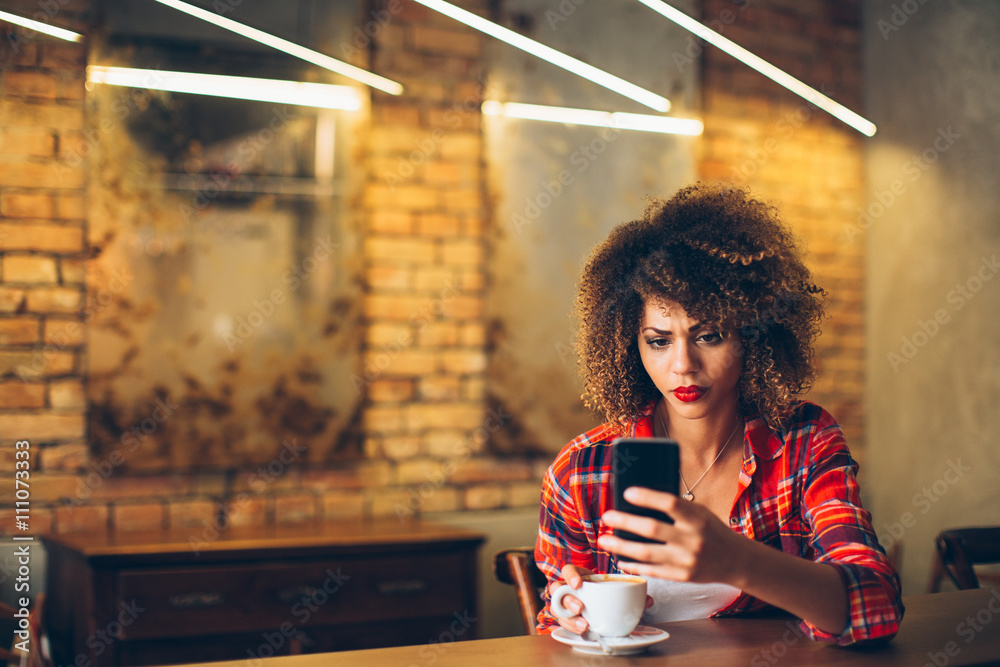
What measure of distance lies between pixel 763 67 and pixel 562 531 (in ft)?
7.05

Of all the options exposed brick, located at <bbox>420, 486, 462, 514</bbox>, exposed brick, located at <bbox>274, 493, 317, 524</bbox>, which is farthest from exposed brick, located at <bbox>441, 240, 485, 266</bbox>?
exposed brick, located at <bbox>274, 493, 317, 524</bbox>

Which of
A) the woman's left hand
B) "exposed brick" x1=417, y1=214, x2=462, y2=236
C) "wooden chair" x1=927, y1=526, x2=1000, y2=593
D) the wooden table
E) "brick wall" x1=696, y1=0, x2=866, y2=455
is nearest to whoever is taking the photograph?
the woman's left hand

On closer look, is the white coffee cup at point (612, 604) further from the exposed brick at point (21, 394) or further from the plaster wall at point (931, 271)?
the plaster wall at point (931, 271)

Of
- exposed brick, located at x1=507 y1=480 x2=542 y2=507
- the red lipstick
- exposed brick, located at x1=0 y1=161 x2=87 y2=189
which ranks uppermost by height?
exposed brick, located at x1=0 y1=161 x2=87 y2=189

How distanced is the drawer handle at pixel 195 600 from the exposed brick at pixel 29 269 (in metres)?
1.06

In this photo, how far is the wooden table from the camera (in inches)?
45.3

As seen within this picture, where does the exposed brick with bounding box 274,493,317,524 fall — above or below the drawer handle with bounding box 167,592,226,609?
above

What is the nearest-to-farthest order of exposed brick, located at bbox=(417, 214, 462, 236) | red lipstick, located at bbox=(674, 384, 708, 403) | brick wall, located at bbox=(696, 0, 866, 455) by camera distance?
red lipstick, located at bbox=(674, 384, 708, 403) → exposed brick, located at bbox=(417, 214, 462, 236) → brick wall, located at bbox=(696, 0, 866, 455)

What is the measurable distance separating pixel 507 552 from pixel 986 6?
3.00 meters

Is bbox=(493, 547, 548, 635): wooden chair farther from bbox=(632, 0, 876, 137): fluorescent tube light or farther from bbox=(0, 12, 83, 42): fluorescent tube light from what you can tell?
bbox=(0, 12, 83, 42): fluorescent tube light

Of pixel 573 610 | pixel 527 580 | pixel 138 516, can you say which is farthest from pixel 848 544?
pixel 138 516

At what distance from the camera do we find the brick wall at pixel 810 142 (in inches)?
143

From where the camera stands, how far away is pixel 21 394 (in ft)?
8.36

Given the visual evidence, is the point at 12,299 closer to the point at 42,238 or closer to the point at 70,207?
the point at 42,238
